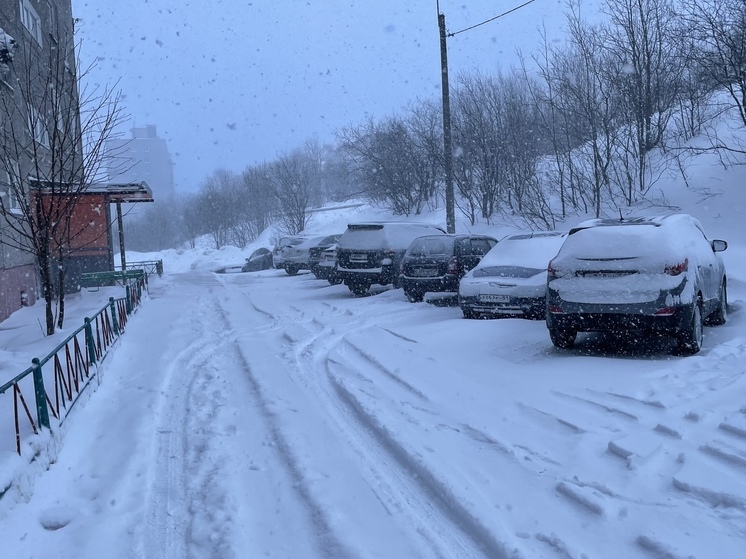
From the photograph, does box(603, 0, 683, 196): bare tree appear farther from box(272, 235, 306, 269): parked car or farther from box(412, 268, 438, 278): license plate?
box(272, 235, 306, 269): parked car

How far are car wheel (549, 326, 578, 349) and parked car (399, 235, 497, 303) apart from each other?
4.99 meters

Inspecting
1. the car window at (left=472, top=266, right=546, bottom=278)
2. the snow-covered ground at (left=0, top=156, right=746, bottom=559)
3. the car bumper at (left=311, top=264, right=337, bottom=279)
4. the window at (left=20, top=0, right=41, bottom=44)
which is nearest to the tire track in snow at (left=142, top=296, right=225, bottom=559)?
the snow-covered ground at (left=0, top=156, right=746, bottom=559)

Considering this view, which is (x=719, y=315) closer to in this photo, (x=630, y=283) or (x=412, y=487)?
(x=630, y=283)

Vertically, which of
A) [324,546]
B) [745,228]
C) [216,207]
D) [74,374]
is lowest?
[324,546]

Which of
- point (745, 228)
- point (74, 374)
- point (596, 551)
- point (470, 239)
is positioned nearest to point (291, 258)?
point (470, 239)

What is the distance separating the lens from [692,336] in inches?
266

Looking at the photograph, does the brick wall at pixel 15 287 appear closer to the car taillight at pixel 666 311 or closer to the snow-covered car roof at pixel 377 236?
the snow-covered car roof at pixel 377 236

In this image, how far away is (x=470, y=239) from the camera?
13430mm

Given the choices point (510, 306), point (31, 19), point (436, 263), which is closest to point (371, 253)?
point (436, 263)

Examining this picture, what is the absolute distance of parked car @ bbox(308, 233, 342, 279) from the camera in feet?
61.3

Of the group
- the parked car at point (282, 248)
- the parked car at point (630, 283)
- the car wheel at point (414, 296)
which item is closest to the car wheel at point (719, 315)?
the parked car at point (630, 283)

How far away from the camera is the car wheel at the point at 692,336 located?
22.0 ft

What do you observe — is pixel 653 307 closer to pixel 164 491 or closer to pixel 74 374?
pixel 164 491

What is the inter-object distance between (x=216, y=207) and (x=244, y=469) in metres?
66.0
